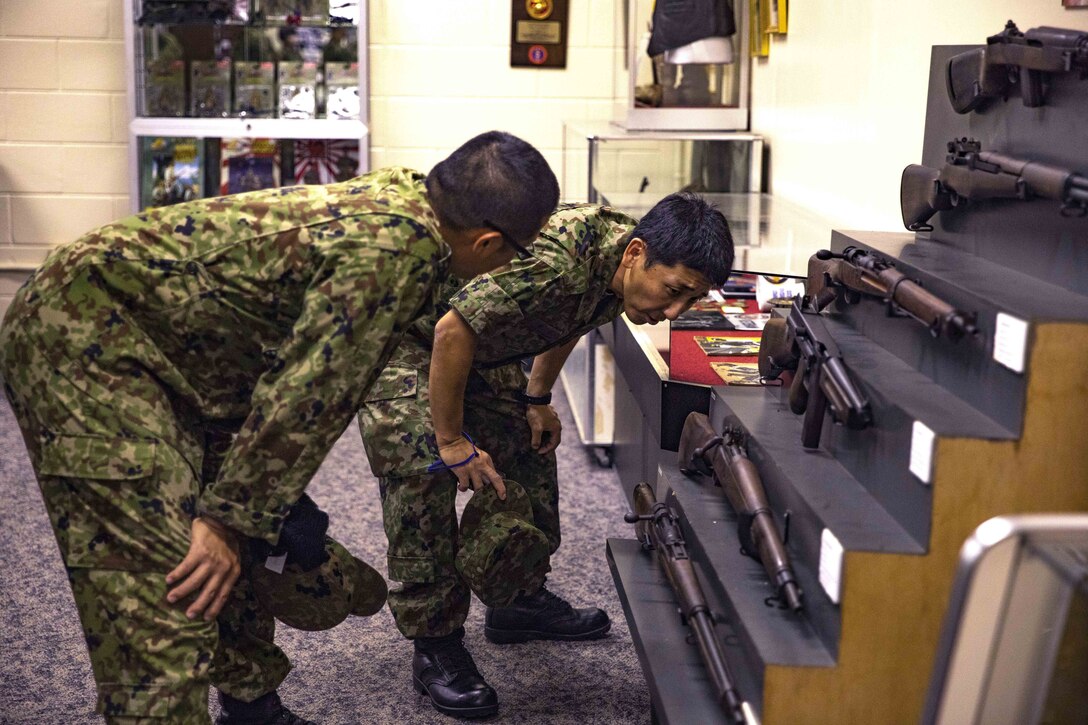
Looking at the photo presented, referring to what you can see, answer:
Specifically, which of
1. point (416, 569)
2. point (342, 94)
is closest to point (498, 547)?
point (416, 569)

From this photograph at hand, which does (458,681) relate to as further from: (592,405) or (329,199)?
(592,405)

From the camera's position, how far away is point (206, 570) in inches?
69.7

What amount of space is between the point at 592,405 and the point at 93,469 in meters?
2.62

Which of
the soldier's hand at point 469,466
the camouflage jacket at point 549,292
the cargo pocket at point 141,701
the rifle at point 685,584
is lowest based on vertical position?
the cargo pocket at point 141,701

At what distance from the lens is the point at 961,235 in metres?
2.21

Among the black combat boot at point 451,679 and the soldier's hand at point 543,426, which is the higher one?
the soldier's hand at point 543,426

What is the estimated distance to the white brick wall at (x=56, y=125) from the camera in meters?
5.14

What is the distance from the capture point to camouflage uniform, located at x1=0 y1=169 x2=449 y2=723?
1715mm

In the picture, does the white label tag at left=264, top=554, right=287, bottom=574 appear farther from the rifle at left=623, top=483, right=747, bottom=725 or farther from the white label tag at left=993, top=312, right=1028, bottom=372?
the white label tag at left=993, top=312, right=1028, bottom=372

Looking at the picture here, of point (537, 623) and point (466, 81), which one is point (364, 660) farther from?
point (466, 81)

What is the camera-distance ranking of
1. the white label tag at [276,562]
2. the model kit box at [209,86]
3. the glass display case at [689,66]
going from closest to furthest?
the white label tag at [276,562]
the glass display case at [689,66]
the model kit box at [209,86]

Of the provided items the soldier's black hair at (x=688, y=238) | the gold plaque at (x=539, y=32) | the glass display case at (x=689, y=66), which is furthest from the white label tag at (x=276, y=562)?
the gold plaque at (x=539, y=32)

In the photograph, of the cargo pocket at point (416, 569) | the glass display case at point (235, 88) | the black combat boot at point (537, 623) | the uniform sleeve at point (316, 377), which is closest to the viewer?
the uniform sleeve at point (316, 377)

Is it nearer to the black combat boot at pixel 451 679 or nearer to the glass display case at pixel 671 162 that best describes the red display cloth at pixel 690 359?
the black combat boot at pixel 451 679
